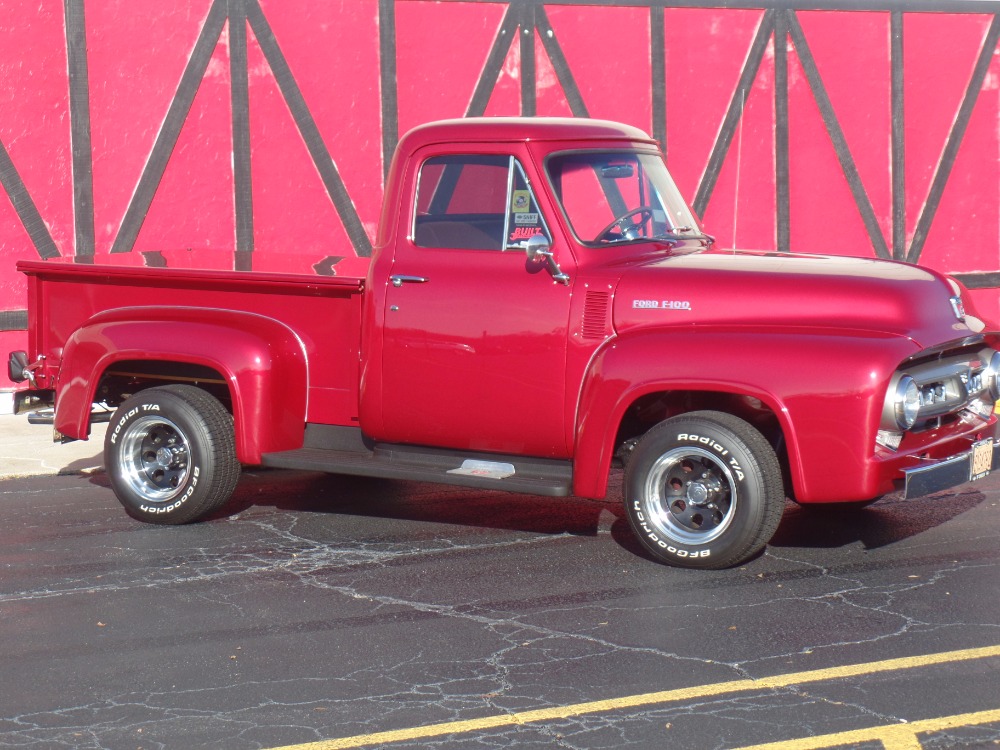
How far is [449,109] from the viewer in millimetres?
13438

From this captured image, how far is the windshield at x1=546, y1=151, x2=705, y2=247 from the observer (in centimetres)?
701

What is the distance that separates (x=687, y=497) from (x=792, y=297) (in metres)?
1.05

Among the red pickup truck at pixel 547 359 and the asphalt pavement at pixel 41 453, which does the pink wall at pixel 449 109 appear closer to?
the asphalt pavement at pixel 41 453

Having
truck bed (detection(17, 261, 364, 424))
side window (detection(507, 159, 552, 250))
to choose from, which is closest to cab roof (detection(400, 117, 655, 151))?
side window (detection(507, 159, 552, 250))

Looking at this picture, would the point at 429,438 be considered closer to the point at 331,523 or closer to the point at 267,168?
the point at 331,523

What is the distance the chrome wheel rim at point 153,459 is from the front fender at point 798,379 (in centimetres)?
258

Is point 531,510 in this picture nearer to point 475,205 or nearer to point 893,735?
point 475,205

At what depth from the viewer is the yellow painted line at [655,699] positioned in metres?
4.68

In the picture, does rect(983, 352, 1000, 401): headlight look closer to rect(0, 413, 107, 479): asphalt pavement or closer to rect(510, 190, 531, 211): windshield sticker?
rect(510, 190, 531, 211): windshield sticker

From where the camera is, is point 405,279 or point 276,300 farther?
point 276,300

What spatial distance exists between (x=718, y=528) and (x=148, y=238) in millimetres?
7603

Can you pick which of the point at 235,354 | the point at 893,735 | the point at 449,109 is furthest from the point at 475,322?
the point at 449,109

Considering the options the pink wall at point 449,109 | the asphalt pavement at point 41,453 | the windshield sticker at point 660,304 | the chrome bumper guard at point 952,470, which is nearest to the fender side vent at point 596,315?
the windshield sticker at point 660,304

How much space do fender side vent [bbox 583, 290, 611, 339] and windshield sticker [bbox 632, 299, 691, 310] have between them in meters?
0.14
